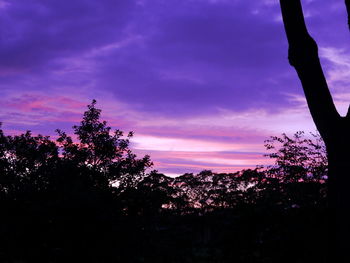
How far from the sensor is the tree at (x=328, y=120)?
21.8ft

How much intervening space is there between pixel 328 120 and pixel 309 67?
1.05 metres

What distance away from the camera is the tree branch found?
714 centimetres

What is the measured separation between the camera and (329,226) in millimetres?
7277

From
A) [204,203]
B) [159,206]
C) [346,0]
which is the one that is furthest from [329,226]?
[204,203]

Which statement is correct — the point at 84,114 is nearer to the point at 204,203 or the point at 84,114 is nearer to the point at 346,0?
the point at 346,0

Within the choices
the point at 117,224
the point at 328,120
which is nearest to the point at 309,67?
the point at 328,120

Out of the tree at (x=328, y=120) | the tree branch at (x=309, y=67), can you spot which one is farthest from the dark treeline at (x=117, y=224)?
the tree branch at (x=309, y=67)

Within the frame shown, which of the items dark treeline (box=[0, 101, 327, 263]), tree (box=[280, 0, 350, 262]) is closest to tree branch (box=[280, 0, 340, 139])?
tree (box=[280, 0, 350, 262])

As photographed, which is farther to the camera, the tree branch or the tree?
the tree branch

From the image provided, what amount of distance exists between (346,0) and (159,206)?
550cm

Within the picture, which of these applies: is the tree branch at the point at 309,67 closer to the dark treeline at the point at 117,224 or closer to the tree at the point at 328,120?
the tree at the point at 328,120

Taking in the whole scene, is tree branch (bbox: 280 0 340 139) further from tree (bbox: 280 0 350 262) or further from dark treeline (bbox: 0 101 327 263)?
dark treeline (bbox: 0 101 327 263)

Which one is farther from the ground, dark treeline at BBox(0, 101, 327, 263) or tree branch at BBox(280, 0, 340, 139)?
tree branch at BBox(280, 0, 340, 139)

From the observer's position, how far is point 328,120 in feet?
23.2
